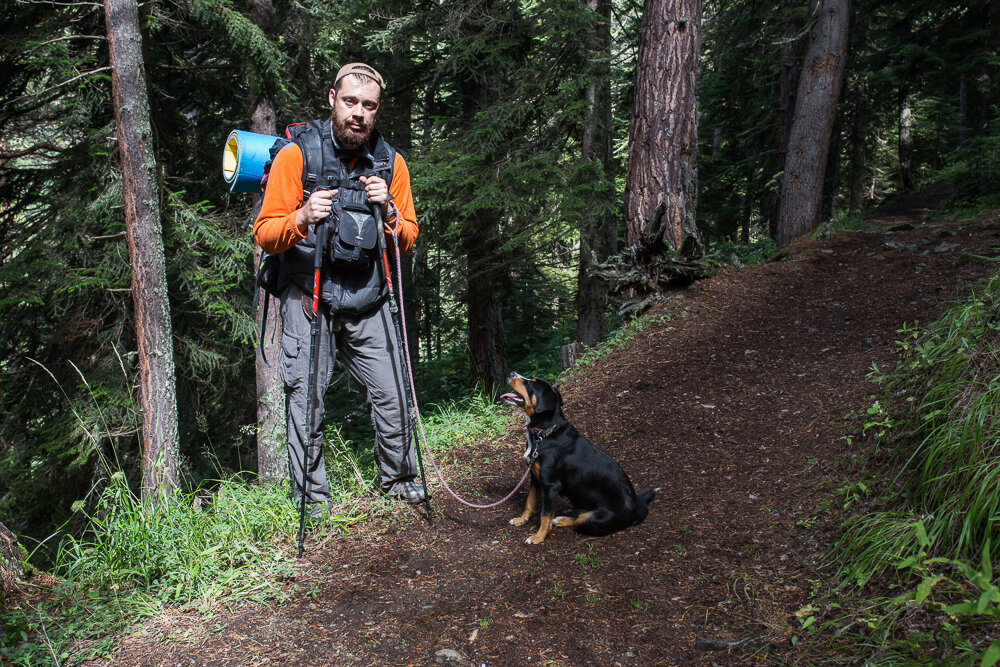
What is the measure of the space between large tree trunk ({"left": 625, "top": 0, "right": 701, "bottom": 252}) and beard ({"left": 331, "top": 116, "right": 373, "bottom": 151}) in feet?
13.2

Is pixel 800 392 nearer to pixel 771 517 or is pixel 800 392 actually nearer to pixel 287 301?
pixel 771 517

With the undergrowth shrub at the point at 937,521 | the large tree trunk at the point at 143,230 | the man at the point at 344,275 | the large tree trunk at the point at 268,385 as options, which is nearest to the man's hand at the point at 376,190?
the man at the point at 344,275

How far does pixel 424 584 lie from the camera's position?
3.22 meters

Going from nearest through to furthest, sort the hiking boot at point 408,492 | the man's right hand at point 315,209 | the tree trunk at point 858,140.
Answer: the man's right hand at point 315,209 < the hiking boot at point 408,492 < the tree trunk at point 858,140

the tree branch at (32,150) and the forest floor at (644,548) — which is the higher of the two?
the tree branch at (32,150)

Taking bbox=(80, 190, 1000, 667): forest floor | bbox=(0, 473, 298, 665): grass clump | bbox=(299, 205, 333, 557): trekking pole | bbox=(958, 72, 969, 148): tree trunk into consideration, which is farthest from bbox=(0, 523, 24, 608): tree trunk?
bbox=(958, 72, 969, 148): tree trunk

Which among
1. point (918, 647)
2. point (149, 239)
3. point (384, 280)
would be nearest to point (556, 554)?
point (918, 647)

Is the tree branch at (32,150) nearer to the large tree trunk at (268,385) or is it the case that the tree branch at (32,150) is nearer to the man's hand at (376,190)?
the large tree trunk at (268,385)

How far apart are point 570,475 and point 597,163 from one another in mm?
5207

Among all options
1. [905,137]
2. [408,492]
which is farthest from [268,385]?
[905,137]

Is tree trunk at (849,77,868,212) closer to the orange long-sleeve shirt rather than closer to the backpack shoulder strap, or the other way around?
the backpack shoulder strap

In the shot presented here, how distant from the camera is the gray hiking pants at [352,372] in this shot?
3799 millimetres

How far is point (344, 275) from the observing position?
380 cm

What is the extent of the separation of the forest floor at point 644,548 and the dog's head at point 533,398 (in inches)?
31.3
